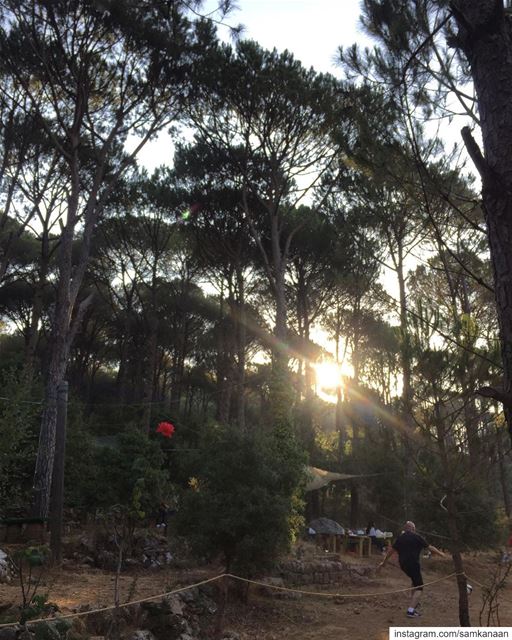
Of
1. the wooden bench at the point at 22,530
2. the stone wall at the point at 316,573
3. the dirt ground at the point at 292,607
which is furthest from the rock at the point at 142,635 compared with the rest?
the wooden bench at the point at 22,530

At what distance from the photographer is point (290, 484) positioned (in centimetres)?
802

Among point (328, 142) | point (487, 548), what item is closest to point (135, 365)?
point (328, 142)

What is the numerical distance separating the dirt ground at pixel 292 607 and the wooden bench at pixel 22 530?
1.27 meters

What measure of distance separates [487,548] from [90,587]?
962 cm

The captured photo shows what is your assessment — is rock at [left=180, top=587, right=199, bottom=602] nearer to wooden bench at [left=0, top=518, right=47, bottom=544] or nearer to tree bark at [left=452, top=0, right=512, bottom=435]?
wooden bench at [left=0, top=518, right=47, bottom=544]

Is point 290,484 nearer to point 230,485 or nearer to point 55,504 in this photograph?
point 230,485

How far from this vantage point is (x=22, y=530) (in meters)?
9.53

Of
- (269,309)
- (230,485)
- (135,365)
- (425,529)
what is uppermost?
(269,309)

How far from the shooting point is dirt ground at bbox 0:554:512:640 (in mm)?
6547

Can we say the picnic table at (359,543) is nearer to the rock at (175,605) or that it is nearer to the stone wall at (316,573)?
the stone wall at (316,573)

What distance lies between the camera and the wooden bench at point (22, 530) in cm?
938

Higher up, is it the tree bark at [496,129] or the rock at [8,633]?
the tree bark at [496,129]

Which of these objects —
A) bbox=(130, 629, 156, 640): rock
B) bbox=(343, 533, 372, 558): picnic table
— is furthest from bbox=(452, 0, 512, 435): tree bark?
bbox=(343, 533, 372, 558): picnic table

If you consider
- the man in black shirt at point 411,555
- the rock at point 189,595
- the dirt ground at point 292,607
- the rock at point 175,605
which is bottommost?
the dirt ground at point 292,607
